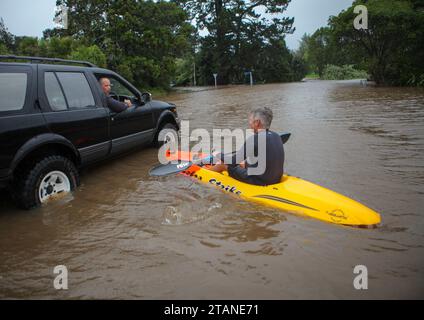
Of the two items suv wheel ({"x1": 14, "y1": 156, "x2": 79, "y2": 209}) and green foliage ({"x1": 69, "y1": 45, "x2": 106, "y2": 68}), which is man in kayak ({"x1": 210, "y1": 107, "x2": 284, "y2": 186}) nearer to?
suv wheel ({"x1": 14, "y1": 156, "x2": 79, "y2": 209})

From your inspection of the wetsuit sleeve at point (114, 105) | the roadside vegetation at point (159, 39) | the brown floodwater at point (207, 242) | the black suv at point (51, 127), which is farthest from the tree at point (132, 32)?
the brown floodwater at point (207, 242)

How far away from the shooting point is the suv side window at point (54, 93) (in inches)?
191

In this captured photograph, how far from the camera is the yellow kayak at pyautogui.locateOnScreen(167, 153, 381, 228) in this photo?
3.84m

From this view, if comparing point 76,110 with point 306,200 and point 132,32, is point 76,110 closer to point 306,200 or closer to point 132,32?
point 306,200

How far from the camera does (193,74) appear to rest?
139ft

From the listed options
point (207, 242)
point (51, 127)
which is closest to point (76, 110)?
point (51, 127)

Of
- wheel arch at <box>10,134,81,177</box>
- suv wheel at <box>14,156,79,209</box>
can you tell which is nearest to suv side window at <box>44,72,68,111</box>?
wheel arch at <box>10,134,81,177</box>

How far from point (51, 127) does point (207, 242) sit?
2651 millimetres

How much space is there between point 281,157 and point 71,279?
2752mm

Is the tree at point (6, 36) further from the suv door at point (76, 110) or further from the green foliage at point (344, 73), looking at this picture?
the green foliage at point (344, 73)

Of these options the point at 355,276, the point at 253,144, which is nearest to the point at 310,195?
the point at 253,144

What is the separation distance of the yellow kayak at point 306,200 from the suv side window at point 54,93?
7.94ft

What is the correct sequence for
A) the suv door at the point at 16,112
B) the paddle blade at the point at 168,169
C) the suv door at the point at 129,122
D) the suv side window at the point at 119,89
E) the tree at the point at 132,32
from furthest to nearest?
the tree at the point at 132,32
the suv side window at the point at 119,89
the suv door at the point at 129,122
the paddle blade at the point at 168,169
the suv door at the point at 16,112

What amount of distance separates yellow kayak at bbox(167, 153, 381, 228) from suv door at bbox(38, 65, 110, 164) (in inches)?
80.0
